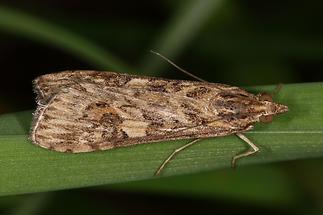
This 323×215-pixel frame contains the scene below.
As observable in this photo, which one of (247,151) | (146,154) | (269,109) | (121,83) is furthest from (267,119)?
(121,83)

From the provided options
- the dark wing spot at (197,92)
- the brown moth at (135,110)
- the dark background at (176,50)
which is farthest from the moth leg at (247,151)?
the dark background at (176,50)

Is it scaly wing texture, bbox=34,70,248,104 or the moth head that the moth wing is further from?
the moth head

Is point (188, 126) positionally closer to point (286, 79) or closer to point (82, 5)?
point (286, 79)

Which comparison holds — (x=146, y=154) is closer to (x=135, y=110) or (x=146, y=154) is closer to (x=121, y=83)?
(x=135, y=110)

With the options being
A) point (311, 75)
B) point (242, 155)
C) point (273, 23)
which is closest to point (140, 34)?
point (273, 23)

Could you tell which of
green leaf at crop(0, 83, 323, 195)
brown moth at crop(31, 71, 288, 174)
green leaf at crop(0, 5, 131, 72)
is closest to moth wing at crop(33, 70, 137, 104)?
brown moth at crop(31, 71, 288, 174)

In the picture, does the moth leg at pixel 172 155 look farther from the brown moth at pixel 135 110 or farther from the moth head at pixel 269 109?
the moth head at pixel 269 109

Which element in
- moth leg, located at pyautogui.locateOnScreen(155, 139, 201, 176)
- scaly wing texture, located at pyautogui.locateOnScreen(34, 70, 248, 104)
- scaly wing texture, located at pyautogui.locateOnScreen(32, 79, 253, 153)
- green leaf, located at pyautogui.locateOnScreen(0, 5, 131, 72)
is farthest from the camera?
green leaf, located at pyautogui.locateOnScreen(0, 5, 131, 72)
